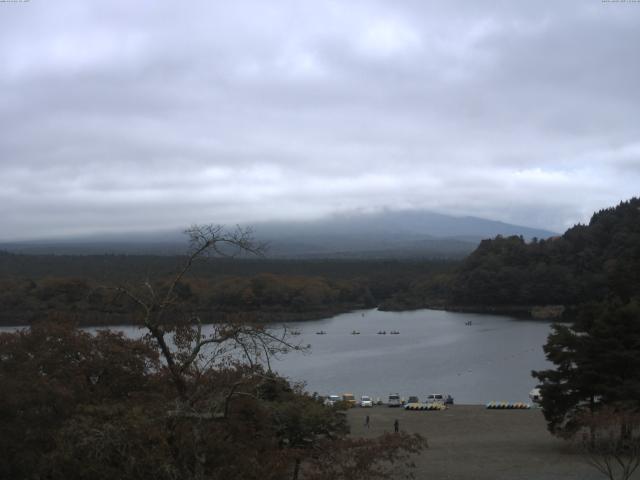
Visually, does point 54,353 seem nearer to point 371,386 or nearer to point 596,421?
point 596,421

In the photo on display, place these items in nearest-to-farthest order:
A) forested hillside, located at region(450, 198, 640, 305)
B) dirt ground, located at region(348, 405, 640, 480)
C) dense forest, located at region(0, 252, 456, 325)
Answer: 1. dirt ground, located at region(348, 405, 640, 480)
2. dense forest, located at region(0, 252, 456, 325)
3. forested hillside, located at region(450, 198, 640, 305)

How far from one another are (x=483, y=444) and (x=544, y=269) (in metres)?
42.0

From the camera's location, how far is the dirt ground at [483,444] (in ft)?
38.3

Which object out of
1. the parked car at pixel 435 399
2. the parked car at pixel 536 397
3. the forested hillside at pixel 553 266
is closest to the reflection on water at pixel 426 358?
the parked car at pixel 435 399

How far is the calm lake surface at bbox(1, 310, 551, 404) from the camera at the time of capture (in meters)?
26.2

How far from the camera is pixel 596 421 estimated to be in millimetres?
9859

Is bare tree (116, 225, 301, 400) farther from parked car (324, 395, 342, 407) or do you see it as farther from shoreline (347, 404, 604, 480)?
shoreline (347, 404, 604, 480)

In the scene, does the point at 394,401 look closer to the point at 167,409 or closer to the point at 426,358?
the point at 426,358

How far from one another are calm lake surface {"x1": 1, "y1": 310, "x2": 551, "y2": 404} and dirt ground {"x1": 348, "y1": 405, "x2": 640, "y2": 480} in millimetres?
3286

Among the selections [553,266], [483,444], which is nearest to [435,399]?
[483,444]

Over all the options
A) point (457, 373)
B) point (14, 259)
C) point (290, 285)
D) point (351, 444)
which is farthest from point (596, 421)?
point (14, 259)

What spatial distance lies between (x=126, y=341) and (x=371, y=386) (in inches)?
765

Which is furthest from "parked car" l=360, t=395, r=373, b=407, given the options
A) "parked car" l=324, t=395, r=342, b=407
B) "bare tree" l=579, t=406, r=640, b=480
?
"bare tree" l=579, t=406, r=640, b=480

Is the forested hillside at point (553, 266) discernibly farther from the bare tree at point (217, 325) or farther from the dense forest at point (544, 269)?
the bare tree at point (217, 325)
